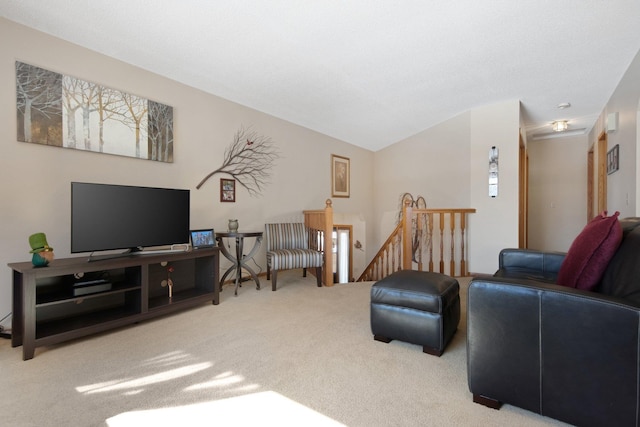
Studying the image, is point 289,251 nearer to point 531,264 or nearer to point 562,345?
point 531,264

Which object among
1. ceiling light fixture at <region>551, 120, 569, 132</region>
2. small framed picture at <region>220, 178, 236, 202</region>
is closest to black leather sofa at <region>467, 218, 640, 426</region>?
small framed picture at <region>220, 178, 236, 202</region>

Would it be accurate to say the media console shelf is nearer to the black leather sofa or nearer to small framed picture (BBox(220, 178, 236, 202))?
small framed picture (BBox(220, 178, 236, 202))

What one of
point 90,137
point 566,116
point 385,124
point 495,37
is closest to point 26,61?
point 90,137

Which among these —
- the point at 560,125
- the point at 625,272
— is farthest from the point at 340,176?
the point at 625,272

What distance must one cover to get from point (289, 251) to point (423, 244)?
282cm

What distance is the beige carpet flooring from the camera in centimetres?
139

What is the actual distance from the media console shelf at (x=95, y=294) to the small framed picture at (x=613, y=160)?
4847 mm

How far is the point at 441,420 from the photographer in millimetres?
1364

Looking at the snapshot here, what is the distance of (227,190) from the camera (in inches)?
155

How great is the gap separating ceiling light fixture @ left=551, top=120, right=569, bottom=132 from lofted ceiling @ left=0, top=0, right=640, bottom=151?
0.95m

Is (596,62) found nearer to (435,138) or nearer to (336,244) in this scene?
(435,138)

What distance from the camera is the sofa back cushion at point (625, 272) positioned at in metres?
1.29

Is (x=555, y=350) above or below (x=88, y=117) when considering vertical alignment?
below

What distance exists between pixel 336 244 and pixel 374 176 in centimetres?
201
